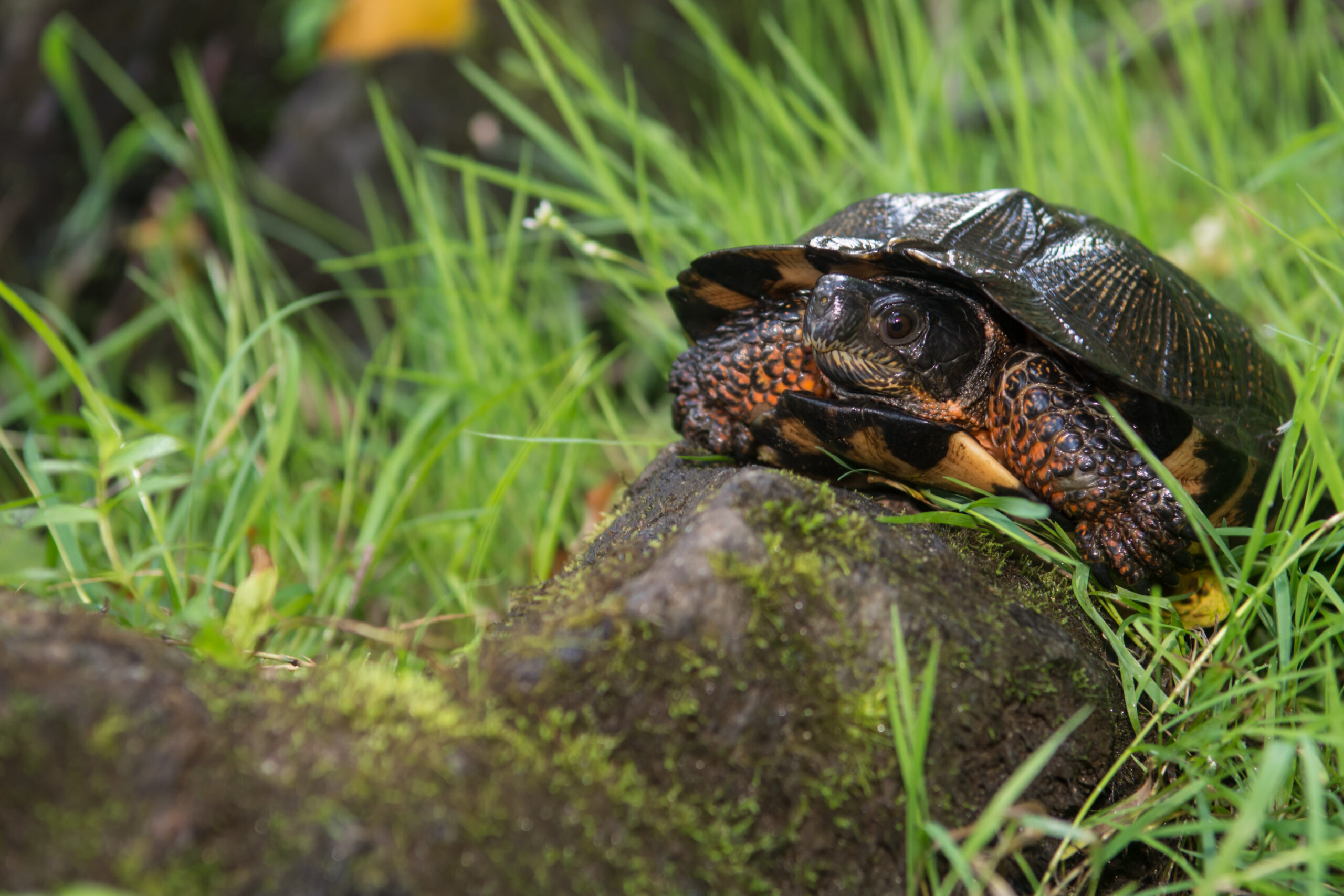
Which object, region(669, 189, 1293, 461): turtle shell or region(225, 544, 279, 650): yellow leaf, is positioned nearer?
region(225, 544, 279, 650): yellow leaf

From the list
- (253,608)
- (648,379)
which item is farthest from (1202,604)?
(648,379)

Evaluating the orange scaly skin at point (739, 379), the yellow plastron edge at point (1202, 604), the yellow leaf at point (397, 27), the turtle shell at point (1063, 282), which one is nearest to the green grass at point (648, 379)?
the yellow plastron edge at point (1202, 604)

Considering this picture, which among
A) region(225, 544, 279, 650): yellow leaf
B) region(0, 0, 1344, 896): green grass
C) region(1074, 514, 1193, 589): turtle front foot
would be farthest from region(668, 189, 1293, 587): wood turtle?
region(225, 544, 279, 650): yellow leaf

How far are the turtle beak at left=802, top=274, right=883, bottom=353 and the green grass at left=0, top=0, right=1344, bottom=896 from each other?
45 cm

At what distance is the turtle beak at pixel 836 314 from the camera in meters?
1.47

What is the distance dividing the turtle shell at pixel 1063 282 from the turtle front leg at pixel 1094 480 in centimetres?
9

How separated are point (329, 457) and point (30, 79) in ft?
11.6

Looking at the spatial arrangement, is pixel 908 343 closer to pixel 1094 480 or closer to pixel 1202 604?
pixel 1094 480

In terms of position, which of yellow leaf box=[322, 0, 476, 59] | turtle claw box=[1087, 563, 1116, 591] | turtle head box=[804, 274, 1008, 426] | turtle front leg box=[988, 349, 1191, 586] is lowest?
turtle claw box=[1087, 563, 1116, 591]

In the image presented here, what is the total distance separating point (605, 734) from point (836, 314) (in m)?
0.82

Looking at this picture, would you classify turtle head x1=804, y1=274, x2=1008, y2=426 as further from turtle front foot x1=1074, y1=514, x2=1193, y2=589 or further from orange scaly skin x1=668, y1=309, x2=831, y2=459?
turtle front foot x1=1074, y1=514, x2=1193, y2=589

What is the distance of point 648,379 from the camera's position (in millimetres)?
3506

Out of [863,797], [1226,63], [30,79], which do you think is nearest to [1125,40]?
[1226,63]

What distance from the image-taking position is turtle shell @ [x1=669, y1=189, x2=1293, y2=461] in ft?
4.75
